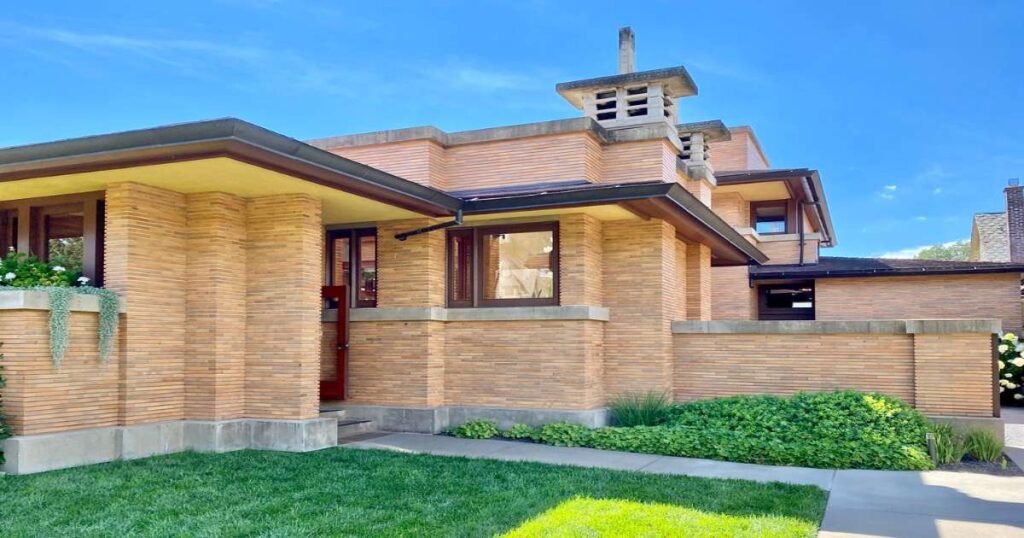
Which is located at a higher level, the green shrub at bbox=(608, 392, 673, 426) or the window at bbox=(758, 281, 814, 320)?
the window at bbox=(758, 281, 814, 320)

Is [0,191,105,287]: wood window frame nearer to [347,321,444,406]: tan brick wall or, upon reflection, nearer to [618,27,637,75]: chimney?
[347,321,444,406]: tan brick wall

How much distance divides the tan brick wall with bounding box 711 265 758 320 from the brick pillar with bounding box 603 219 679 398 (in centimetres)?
1140

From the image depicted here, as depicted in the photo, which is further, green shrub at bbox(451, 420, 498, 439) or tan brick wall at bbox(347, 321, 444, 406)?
tan brick wall at bbox(347, 321, 444, 406)

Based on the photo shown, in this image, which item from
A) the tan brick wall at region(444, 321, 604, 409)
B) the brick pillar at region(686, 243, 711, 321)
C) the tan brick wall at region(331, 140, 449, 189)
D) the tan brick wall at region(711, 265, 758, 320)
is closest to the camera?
the tan brick wall at region(444, 321, 604, 409)

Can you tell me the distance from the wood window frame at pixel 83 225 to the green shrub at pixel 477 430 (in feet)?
18.9

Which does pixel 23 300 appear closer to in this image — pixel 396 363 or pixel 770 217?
pixel 396 363

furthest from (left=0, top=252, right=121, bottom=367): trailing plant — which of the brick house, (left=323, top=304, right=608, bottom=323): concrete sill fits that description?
(left=323, top=304, right=608, bottom=323): concrete sill

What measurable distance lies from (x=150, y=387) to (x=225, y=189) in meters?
2.85

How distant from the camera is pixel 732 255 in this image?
18.8 m

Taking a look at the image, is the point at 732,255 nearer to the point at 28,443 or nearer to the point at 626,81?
the point at 626,81

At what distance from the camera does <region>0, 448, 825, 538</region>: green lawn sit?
7.03 m

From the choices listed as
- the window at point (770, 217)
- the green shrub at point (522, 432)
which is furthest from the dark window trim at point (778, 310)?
the green shrub at point (522, 432)

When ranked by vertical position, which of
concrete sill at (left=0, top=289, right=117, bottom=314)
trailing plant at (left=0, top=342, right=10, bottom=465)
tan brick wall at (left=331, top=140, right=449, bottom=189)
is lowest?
trailing plant at (left=0, top=342, right=10, bottom=465)

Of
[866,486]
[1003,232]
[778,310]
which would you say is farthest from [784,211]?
[1003,232]
